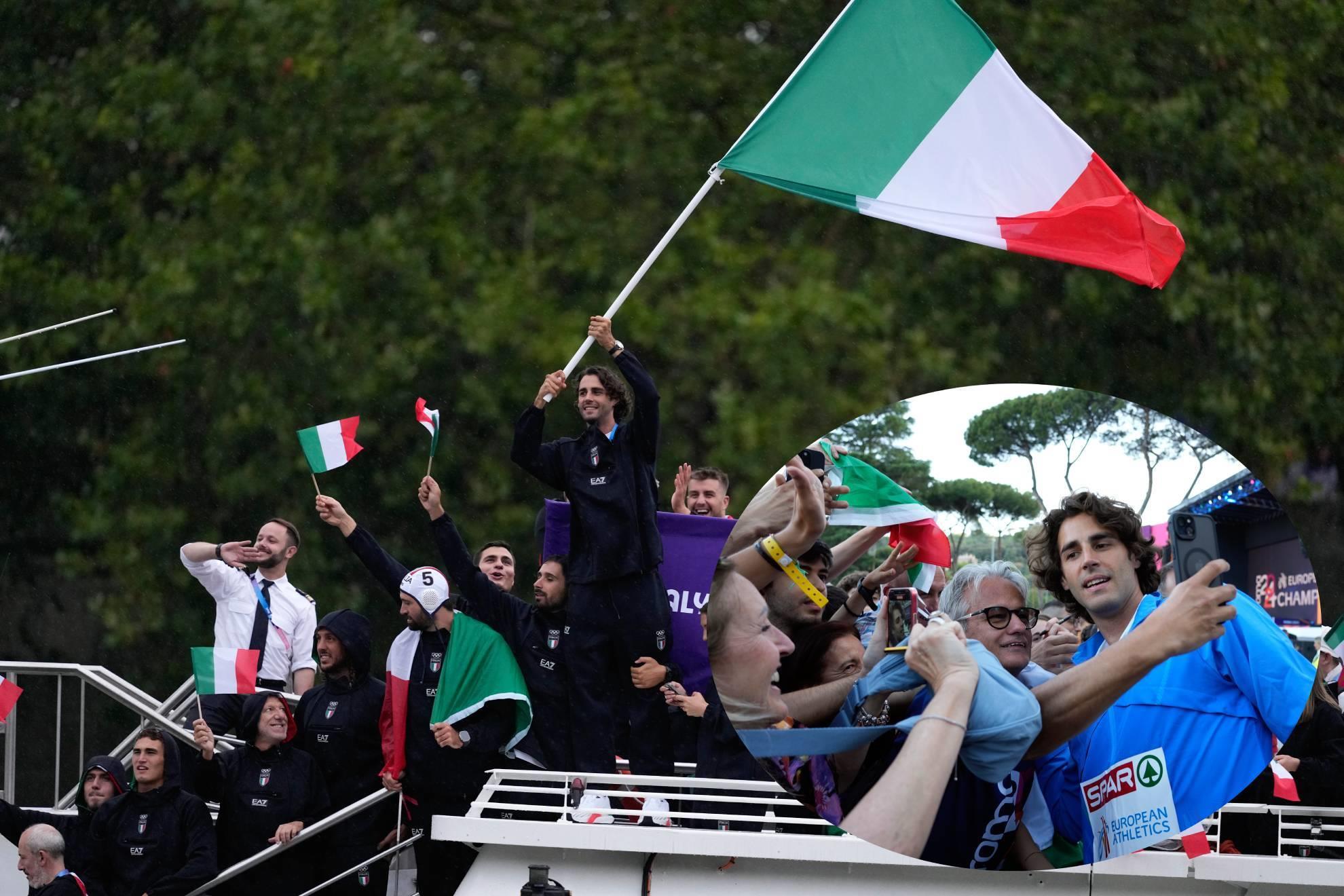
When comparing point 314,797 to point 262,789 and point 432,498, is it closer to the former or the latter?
point 262,789

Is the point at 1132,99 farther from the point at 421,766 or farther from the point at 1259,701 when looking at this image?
the point at 1259,701

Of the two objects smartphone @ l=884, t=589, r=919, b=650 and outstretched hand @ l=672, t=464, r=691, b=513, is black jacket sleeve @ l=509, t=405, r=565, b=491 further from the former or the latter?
smartphone @ l=884, t=589, r=919, b=650

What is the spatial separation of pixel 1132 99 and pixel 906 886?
326 inches

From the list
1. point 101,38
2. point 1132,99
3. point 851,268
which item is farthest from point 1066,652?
point 101,38

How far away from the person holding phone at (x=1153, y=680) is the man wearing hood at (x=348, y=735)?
3.54 m

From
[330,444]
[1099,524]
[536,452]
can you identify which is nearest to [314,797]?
[330,444]

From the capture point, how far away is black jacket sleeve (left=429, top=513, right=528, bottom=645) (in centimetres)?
618

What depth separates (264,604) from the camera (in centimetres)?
731

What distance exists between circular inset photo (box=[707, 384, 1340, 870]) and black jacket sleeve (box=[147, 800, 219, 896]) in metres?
3.38

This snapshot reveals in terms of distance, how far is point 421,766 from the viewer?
631 centimetres

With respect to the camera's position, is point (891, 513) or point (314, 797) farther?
point (314, 797)

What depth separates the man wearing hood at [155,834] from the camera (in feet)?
20.9

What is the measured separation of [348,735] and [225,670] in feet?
2.11

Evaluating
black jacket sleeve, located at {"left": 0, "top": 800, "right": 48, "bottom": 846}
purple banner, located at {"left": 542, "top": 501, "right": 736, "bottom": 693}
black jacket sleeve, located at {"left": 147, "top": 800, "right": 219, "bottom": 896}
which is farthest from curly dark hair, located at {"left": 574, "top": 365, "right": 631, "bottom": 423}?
black jacket sleeve, located at {"left": 0, "top": 800, "right": 48, "bottom": 846}
